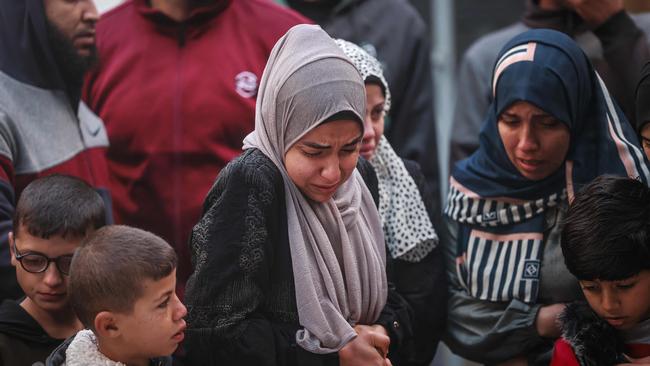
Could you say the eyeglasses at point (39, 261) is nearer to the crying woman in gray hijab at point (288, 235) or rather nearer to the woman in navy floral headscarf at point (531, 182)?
the crying woman in gray hijab at point (288, 235)

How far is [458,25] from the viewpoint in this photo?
24.3 ft

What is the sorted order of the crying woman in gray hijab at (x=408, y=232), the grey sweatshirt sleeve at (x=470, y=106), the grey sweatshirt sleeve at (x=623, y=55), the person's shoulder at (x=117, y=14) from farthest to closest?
the grey sweatshirt sleeve at (x=470, y=106), the person's shoulder at (x=117, y=14), the grey sweatshirt sleeve at (x=623, y=55), the crying woman in gray hijab at (x=408, y=232)

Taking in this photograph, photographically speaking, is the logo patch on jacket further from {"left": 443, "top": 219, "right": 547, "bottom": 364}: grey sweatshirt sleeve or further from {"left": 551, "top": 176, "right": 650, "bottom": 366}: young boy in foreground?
{"left": 551, "top": 176, "right": 650, "bottom": 366}: young boy in foreground

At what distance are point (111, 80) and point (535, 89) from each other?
175 centimetres

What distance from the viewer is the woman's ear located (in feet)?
9.45

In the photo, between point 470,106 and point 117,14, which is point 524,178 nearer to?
point 470,106

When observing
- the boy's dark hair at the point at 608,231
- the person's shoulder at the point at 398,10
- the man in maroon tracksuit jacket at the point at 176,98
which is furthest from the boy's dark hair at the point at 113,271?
the person's shoulder at the point at 398,10

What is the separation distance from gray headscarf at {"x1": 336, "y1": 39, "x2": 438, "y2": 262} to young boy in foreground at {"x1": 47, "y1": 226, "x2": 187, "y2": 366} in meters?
0.90

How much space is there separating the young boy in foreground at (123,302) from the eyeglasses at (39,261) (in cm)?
42

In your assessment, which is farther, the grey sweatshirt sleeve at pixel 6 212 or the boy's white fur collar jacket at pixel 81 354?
the grey sweatshirt sleeve at pixel 6 212

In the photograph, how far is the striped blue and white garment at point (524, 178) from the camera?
11.1 ft

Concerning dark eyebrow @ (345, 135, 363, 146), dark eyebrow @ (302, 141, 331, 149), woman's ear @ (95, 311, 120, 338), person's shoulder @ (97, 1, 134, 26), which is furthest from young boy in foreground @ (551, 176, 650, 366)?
person's shoulder @ (97, 1, 134, 26)

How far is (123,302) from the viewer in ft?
9.49

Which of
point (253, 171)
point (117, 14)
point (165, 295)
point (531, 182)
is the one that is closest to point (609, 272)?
point (531, 182)
